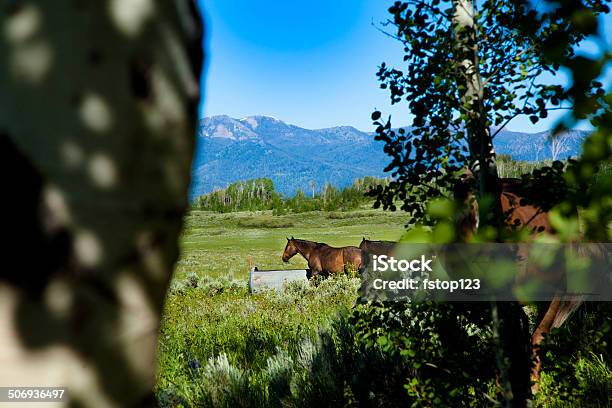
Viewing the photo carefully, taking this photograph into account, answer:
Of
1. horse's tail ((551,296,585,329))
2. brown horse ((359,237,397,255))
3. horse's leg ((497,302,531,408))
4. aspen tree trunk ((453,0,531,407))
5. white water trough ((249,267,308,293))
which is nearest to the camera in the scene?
aspen tree trunk ((453,0,531,407))

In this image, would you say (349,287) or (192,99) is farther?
(349,287)

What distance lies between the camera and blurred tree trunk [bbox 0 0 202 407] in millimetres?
581

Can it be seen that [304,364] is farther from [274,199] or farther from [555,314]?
[274,199]

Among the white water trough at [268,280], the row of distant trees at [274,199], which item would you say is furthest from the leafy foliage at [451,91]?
the row of distant trees at [274,199]

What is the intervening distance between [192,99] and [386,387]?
166 inches

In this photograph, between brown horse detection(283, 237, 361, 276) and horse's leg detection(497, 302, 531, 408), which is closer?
horse's leg detection(497, 302, 531, 408)

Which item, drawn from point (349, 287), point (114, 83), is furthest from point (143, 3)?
point (349, 287)

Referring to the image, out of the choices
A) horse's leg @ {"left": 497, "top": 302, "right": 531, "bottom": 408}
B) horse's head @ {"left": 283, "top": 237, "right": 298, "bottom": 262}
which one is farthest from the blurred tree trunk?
horse's head @ {"left": 283, "top": 237, "right": 298, "bottom": 262}

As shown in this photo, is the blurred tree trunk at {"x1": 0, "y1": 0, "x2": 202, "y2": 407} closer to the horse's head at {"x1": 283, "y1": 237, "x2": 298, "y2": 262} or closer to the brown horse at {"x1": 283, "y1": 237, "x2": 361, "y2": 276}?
the brown horse at {"x1": 283, "y1": 237, "x2": 361, "y2": 276}

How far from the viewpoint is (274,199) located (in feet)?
371

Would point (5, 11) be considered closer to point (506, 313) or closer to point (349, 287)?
point (506, 313)

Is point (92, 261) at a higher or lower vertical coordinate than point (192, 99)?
lower

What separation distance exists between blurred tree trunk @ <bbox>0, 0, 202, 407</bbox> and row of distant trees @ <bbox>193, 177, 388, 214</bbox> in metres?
91.1

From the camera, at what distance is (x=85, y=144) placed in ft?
1.97
